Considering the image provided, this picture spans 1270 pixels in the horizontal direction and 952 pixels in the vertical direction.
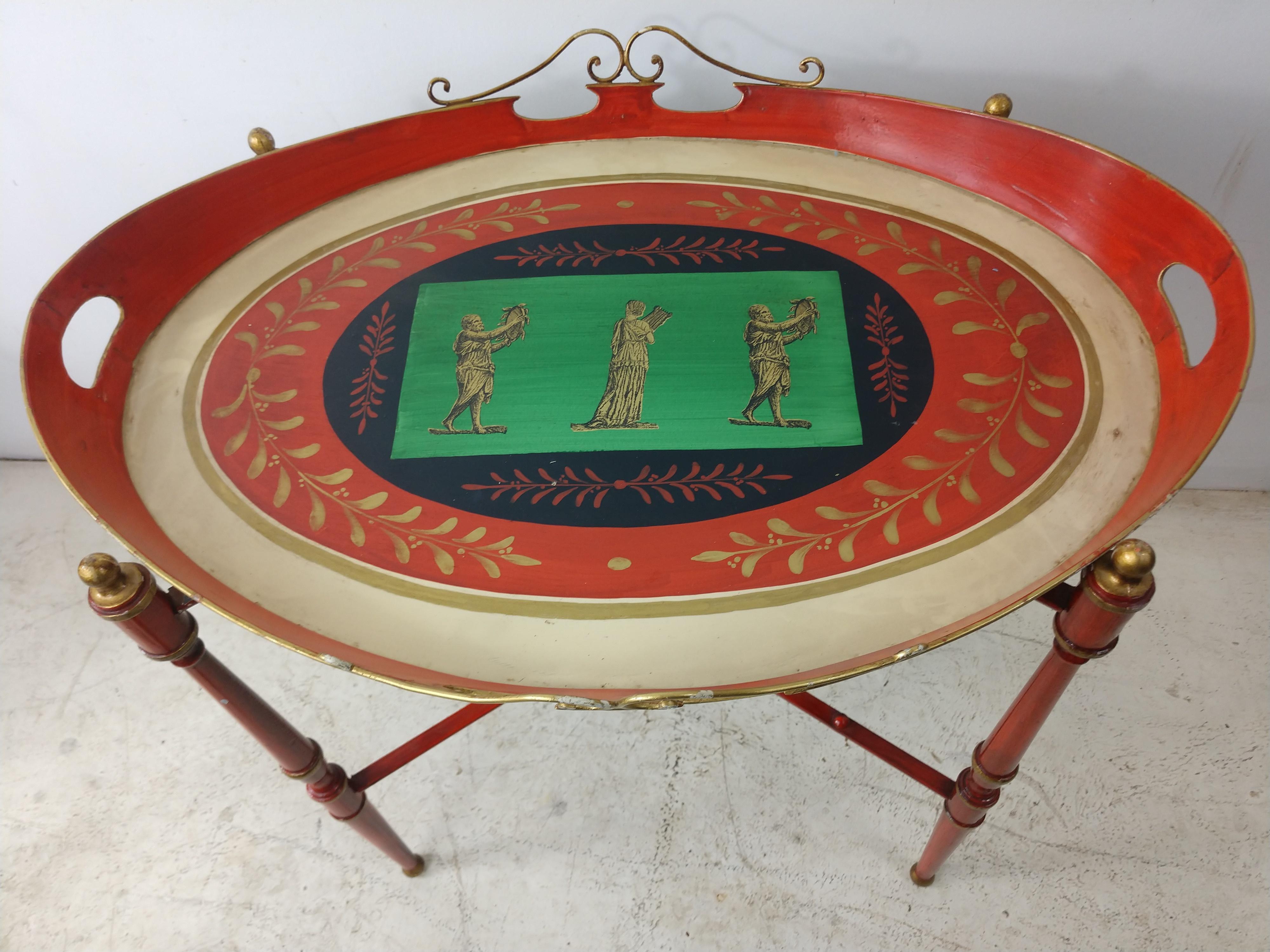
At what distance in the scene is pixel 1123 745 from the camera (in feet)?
6.23

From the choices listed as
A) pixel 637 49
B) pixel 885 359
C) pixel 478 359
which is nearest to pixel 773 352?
pixel 885 359

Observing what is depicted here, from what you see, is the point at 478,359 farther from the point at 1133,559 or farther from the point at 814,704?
the point at 1133,559

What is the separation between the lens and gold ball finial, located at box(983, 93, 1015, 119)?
143 cm

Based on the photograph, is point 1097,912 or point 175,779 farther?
point 175,779

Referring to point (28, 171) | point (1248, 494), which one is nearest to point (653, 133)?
point (28, 171)

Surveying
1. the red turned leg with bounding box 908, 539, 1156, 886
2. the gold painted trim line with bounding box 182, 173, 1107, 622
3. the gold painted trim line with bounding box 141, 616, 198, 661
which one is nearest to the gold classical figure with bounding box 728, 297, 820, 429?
the gold painted trim line with bounding box 182, 173, 1107, 622

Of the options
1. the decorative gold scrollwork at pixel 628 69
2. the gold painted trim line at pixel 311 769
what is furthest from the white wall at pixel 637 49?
the gold painted trim line at pixel 311 769

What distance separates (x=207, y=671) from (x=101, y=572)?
0.26 m

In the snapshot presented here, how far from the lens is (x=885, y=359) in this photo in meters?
1.27

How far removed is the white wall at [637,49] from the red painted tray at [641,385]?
16 cm

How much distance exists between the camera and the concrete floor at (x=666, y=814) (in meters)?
1.72

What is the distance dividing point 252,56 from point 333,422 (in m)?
0.95

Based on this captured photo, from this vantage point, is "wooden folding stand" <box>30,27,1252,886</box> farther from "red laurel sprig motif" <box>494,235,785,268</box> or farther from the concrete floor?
the concrete floor

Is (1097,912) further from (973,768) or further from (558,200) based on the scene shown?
(558,200)
